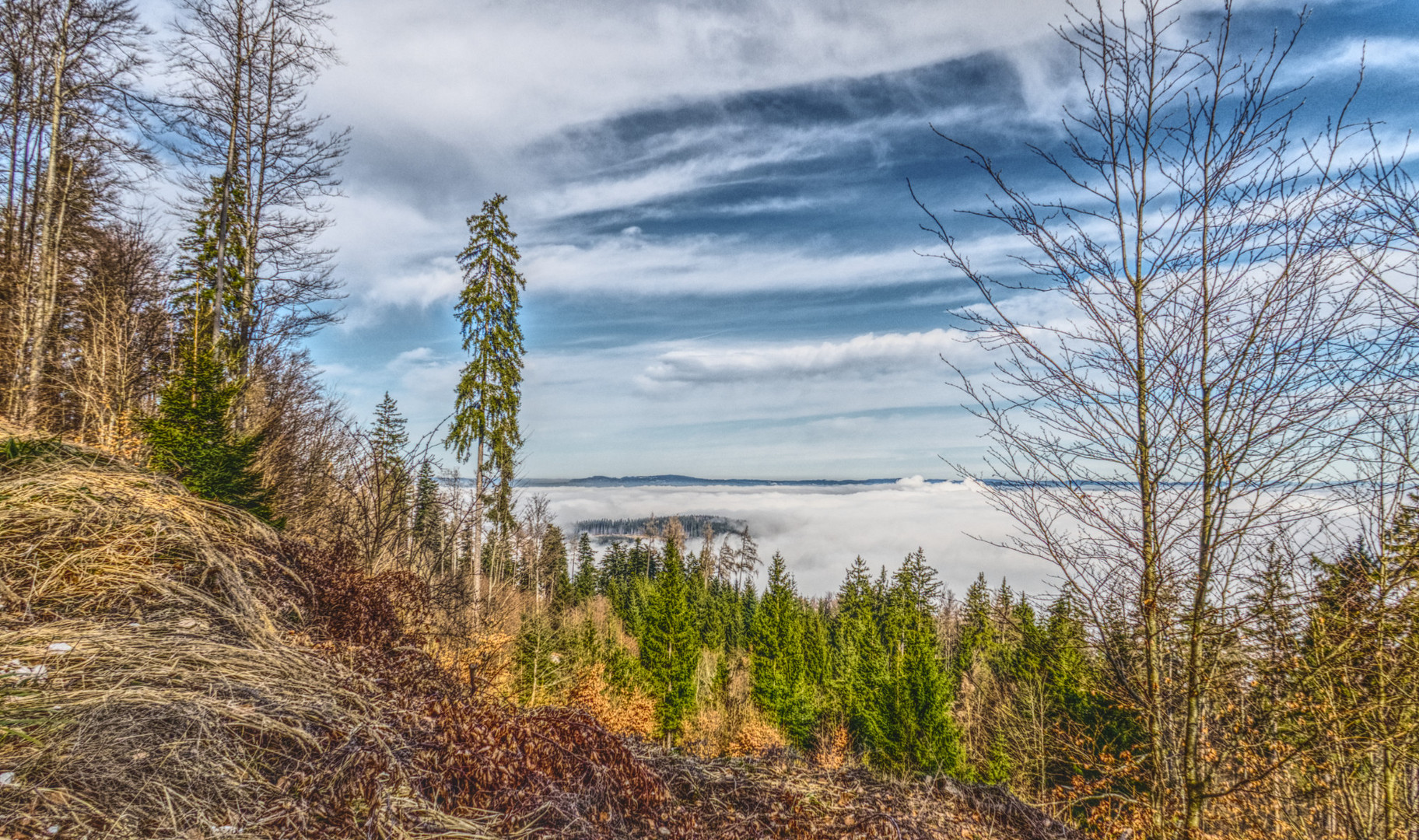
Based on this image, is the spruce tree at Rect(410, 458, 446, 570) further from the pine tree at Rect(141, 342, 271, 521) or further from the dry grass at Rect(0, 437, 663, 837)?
the dry grass at Rect(0, 437, 663, 837)

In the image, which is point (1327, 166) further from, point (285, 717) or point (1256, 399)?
point (285, 717)

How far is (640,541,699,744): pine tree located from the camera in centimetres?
2736

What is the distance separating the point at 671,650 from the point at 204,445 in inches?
926

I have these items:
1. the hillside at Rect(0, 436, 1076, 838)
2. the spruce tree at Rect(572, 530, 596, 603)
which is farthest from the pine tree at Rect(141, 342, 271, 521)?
the spruce tree at Rect(572, 530, 596, 603)

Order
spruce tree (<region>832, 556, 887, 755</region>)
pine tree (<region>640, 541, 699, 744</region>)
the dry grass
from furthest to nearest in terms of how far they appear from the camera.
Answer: pine tree (<region>640, 541, 699, 744</region>), spruce tree (<region>832, 556, 887, 755</region>), the dry grass

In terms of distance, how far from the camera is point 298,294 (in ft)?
45.4

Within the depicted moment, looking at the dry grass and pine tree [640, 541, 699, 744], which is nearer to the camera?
the dry grass

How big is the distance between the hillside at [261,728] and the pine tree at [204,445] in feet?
3.54

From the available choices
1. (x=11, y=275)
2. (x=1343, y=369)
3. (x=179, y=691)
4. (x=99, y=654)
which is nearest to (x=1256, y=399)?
(x=1343, y=369)

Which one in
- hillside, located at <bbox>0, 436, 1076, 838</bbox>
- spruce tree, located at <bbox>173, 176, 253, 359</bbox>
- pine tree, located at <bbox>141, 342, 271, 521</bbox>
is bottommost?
hillside, located at <bbox>0, 436, 1076, 838</bbox>

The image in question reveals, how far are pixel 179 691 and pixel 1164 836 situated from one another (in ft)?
17.9

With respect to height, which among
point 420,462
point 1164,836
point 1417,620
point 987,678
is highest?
point 420,462

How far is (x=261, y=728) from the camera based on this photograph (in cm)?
297

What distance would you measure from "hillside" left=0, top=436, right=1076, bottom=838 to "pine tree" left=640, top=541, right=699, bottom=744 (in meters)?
23.5
